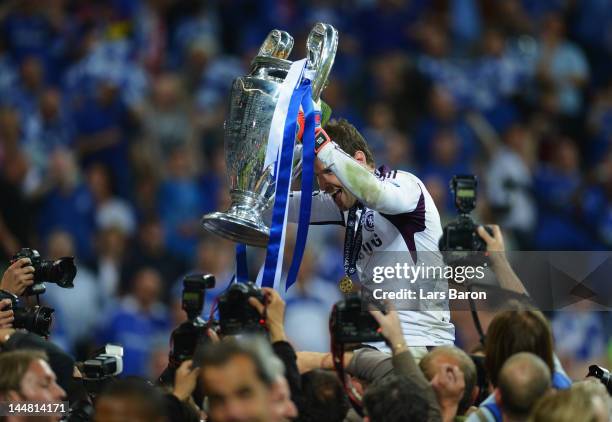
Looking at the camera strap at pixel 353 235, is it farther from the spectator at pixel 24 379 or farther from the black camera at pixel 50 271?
the spectator at pixel 24 379

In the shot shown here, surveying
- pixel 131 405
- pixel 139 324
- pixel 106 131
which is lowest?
pixel 139 324

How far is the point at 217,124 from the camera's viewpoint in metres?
10.7

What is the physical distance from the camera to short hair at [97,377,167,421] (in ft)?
12.4

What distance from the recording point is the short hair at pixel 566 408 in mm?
3828

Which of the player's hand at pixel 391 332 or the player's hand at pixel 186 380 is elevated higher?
the player's hand at pixel 391 332

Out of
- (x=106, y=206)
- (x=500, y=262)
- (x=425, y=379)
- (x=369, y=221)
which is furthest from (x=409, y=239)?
(x=106, y=206)

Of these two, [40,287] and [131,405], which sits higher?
[40,287]

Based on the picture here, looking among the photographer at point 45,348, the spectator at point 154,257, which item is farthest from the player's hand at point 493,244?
the spectator at point 154,257

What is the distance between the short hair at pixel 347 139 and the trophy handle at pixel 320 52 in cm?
23

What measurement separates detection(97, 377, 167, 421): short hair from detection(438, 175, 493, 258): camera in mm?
1461

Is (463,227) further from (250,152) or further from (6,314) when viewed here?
(6,314)

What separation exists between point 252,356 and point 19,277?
196 centimetres

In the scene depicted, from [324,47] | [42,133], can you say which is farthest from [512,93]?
[324,47]

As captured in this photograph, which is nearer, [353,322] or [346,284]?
[353,322]
